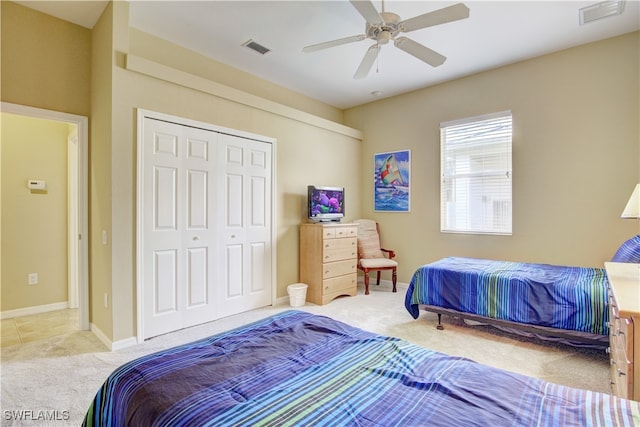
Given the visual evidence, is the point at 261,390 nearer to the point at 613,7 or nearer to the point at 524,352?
the point at 524,352

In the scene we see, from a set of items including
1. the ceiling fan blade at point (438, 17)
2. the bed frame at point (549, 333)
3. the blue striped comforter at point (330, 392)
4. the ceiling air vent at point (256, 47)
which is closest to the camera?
the blue striped comforter at point (330, 392)

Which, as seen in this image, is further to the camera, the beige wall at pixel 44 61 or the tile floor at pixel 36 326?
the tile floor at pixel 36 326

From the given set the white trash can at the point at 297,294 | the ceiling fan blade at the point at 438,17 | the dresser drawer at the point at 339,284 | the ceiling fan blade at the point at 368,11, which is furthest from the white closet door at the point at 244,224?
the ceiling fan blade at the point at 438,17

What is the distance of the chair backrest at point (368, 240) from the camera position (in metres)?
5.07

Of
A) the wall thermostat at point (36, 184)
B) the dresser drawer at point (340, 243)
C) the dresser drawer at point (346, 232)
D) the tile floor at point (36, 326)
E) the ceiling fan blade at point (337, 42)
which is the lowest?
the tile floor at point (36, 326)

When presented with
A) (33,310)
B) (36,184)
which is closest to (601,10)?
(36,184)

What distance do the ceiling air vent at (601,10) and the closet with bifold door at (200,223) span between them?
352 cm

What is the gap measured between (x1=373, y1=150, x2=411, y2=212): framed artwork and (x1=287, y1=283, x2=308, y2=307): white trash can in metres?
2.04

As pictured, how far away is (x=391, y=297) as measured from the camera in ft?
14.9

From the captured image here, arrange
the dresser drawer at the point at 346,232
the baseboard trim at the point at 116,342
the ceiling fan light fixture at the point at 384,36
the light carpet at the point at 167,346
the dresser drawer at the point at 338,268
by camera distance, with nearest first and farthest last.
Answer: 1. the light carpet at the point at 167,346
2. the ceiling fan light fixture at the point at 384,36
3. the baseboard trim at the point at 116,342
4. the dresser drawer at the point at 338,268
5. the dresser drawer at the point at 346,232

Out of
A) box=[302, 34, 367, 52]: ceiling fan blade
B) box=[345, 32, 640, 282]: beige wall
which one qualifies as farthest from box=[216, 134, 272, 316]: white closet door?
box=[345, 32, 640, 282]: beige wall

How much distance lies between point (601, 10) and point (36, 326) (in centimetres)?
648

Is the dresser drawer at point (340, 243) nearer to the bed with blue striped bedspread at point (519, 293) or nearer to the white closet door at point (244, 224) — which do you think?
the white closet door at point (244, 224)

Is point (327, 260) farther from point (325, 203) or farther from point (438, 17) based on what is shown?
point (438, 17)
